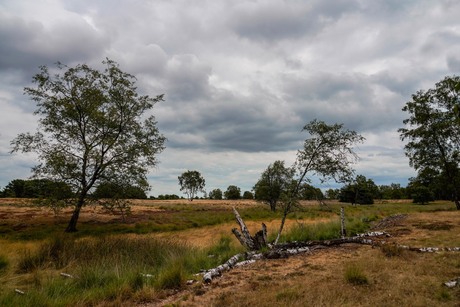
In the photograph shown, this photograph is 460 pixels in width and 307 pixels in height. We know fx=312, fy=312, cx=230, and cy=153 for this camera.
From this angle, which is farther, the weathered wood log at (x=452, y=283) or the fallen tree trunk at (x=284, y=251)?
the fallen tree trunk at (x=284, y=251)

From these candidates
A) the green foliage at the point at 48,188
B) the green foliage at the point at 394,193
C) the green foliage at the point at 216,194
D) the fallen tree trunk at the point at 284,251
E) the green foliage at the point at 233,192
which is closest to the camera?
the fallen tree trunk at the point at 284,251

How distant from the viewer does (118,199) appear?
24.7 m

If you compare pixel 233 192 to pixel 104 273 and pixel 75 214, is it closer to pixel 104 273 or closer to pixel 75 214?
pixel 75 214

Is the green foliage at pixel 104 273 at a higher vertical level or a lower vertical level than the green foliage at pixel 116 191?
lower

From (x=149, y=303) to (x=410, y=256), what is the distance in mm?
8868

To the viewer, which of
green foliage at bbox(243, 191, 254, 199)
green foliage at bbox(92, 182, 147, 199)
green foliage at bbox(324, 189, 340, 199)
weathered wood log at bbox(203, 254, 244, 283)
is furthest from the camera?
green foliage at bbox(243, 191, 254, 199)

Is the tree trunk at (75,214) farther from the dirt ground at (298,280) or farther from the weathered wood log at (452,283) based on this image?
the weathered wood log at (452,283)

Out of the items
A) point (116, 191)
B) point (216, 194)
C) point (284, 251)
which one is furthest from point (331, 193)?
point (216, 194)

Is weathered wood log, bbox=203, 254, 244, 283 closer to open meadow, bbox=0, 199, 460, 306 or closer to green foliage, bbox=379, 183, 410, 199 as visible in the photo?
open meadow, bbox=0, 199, 460, 306

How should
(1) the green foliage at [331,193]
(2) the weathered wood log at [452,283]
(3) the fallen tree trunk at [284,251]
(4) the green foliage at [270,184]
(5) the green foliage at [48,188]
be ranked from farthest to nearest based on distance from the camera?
(4) the green foliage at [270,184] < (5) the green foliage at [48,188] < (1) the green foliage at [331,193] < (3) the fallen tree trunk at [284,251] < (2) the weathered wood log at [452,283]

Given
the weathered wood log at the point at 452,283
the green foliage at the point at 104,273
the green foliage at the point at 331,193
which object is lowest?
the green foliage at the point at 104,273

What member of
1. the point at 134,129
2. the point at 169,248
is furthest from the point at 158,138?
the point at 169,248

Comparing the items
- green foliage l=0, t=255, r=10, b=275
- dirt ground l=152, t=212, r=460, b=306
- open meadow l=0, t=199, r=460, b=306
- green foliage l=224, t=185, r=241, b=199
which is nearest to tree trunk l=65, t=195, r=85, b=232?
open meadow l=0, t=199, r=460, b=306

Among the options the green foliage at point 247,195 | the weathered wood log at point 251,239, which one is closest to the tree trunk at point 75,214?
the weathered wood log at point 251,239
